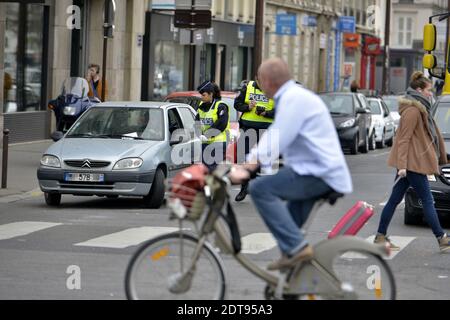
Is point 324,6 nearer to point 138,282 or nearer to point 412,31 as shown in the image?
point 412,31

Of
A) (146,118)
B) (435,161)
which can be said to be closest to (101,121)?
(146,118)

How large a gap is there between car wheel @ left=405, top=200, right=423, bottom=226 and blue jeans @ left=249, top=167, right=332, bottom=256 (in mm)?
8172

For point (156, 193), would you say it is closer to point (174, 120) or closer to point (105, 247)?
point (174, 120)

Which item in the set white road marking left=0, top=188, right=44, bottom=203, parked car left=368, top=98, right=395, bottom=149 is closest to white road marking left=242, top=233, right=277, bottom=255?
white road marking left=0, top=188, right=44, bottom=203

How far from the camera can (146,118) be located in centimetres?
1880

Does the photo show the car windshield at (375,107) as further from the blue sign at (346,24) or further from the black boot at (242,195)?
the blue sign at (346,24)

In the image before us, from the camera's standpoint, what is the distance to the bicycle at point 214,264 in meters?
8.37

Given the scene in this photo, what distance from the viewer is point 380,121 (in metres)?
39.7

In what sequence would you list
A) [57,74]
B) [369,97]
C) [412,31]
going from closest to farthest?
1. [57,74]
2. [369,97]
3. [412,31]

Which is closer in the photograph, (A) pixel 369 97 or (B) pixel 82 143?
(B) pixel 82 143

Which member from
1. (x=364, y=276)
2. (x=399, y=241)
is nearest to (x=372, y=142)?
(x=399, y=241)

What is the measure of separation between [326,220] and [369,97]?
24171 millimetres

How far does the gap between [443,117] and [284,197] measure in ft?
33.5

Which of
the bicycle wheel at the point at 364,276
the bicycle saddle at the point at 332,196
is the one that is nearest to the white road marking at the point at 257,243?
the bicycle wheel at the point at 364,276
